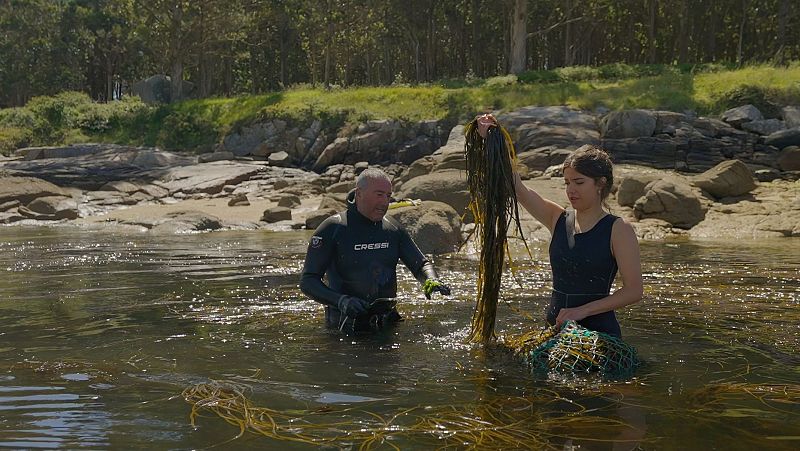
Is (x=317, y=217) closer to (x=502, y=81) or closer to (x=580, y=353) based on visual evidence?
(x=580, y=353)

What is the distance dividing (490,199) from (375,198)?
1211mm

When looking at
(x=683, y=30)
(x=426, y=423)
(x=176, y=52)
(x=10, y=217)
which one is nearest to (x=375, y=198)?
(x=426, y=423)

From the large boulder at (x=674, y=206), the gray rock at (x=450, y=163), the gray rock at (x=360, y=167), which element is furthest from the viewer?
the gray rock at (x=360, y=167)

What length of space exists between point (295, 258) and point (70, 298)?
17.1ft

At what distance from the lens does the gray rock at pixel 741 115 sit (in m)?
28.2

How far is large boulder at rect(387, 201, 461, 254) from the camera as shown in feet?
50.7

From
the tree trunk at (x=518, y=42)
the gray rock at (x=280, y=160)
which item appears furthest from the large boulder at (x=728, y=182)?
the tree trunk at (x=518, y=42)

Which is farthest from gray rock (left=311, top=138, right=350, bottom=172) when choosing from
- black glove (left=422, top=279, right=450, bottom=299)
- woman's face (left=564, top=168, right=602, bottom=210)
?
woman's face (left=564, top=168, right=602, bottom=210)

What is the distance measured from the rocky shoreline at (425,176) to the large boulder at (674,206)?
1.1 inches

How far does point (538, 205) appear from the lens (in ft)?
21.7

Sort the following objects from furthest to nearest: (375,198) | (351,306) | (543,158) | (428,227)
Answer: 1. (543,158)
2. (428,227)
3. (375,198)
4. (351,306)

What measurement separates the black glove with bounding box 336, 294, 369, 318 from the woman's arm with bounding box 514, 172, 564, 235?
1.64 meters

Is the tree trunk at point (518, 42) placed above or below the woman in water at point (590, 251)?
above

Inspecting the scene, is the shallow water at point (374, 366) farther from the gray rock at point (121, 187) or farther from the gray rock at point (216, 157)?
the gray rock at point (216, 157)
